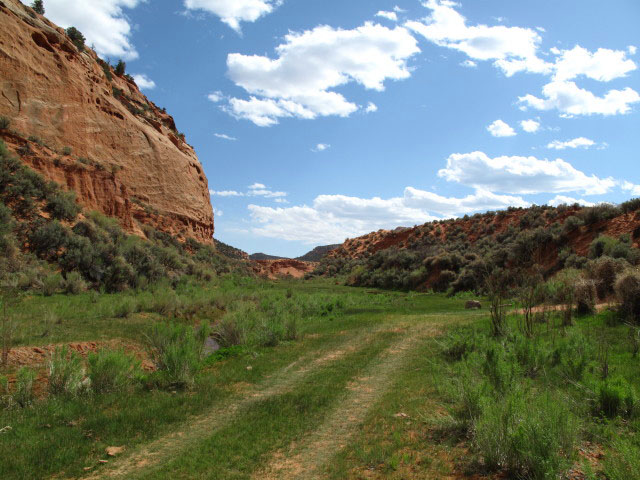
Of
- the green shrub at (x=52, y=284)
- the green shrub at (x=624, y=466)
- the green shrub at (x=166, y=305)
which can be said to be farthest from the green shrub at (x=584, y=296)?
the green shrub at (x=52, y=284)

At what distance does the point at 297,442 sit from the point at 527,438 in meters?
3.36

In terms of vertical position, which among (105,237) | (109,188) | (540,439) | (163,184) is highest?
(163,184)

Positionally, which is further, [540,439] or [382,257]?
[382,257]

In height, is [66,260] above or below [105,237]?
below

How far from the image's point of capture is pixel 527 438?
4602 mm

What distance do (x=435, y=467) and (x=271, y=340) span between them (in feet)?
31.2

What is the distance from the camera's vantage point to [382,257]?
176 feet

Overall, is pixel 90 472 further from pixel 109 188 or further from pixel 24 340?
pixel 109 188

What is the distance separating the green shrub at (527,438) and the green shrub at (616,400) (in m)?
1.44

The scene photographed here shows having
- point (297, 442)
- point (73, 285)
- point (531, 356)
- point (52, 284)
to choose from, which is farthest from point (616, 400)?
point (73, 285)

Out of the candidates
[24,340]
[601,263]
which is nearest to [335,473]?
A: [24,340]

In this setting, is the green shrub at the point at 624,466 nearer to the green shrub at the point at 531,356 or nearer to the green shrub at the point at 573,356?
the green shrub at the point at 573,356

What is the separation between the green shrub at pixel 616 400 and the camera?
599 cm

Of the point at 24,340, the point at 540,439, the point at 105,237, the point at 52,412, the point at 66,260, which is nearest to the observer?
the point at 540,439
